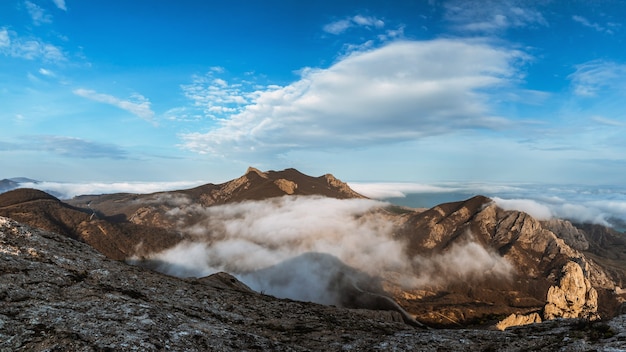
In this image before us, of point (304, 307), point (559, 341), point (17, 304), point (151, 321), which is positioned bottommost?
point (304, 307)

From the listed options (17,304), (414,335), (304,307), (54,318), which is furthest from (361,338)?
(17,304)

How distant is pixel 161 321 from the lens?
2458 cm

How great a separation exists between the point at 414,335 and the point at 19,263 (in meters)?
35.6

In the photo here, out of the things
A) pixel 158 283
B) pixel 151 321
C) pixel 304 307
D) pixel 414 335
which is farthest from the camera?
pixel 304 307

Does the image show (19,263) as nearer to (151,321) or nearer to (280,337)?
(151,321)

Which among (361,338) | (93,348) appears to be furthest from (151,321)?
(361,338)

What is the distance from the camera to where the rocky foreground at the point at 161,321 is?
820 inches

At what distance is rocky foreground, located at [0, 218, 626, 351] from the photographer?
20.8m

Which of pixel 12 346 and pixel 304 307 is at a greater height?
pixel 12 346

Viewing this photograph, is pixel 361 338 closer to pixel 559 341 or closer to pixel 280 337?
pixel 280 337

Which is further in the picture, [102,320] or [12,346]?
[102,320]

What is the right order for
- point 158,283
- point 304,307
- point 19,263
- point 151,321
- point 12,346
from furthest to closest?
point 304,307 < point 158,283 < point 19,263 < point 151,321 < point 12,346

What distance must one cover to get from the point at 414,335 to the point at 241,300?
63.6ft

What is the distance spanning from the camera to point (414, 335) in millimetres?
31500
